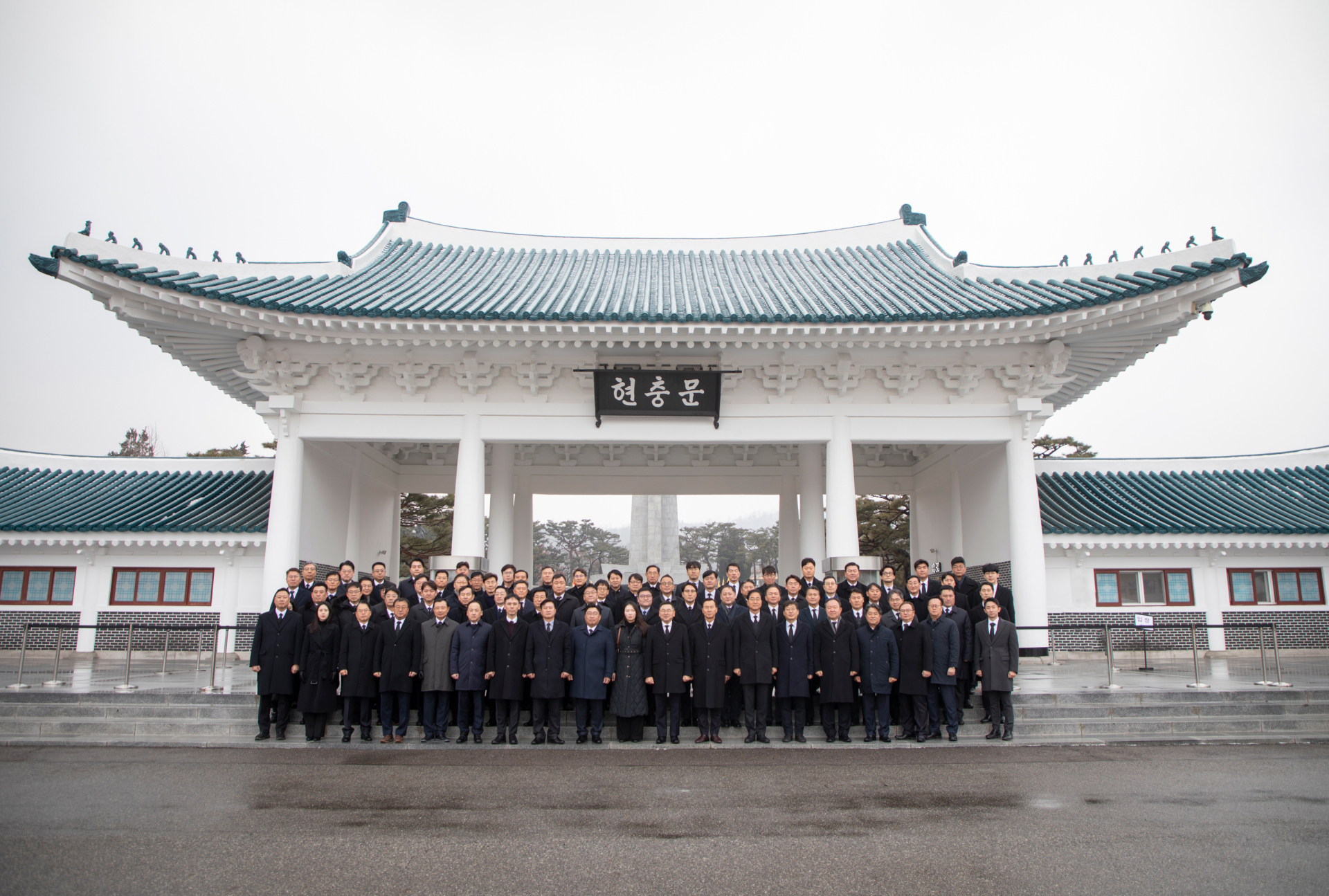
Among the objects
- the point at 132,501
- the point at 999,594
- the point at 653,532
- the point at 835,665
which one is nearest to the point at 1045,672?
the point at 999,594

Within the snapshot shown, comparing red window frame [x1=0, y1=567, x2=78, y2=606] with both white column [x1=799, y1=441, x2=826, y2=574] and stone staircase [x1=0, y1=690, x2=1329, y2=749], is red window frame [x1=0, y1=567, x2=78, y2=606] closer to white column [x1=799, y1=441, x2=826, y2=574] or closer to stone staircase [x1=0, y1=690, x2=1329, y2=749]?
stone staircase [x1=0, y1=690, x2=1329, y2=749]

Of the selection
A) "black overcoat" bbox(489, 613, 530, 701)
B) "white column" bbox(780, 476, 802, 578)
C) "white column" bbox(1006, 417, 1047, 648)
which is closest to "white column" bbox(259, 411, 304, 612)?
"black overcoat" bbox(489, 613, 530, 701)

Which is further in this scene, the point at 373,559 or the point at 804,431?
the point at 373,559

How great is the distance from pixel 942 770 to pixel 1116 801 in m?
1.30

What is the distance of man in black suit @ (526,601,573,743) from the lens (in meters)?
7.67

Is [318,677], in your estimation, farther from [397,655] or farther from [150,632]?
[150,632]

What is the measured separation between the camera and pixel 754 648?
25.3 ft

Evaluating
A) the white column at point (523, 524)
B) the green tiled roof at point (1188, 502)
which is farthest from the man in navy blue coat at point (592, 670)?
the green tiled roof at point (1188, 502)

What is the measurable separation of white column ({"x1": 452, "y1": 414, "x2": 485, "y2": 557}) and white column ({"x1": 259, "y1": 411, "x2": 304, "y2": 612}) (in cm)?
225

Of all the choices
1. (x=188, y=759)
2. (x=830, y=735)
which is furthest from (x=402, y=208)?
(x=830, y=735)

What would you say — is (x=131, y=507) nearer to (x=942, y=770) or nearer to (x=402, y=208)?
(x=402, y=208)

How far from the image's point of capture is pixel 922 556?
53.3 feet

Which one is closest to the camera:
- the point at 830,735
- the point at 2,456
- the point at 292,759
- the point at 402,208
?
the point at 292,759

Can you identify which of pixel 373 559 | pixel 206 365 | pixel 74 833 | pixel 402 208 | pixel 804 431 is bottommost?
pixel 74 833
